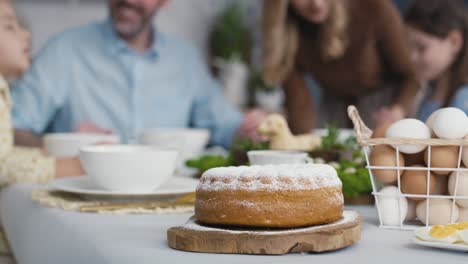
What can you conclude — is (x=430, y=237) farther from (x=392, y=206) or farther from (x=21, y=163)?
(x=21, y=163)

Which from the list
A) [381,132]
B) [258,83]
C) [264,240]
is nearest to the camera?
[264,240]

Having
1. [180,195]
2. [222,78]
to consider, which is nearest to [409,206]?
[180,195]

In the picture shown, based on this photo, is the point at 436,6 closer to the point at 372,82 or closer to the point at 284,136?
the point at 372,82

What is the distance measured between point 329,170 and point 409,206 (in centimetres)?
18

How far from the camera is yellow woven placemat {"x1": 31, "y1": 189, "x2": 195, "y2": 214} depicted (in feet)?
3.06

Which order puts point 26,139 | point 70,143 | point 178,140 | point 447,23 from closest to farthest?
point 70,143 → point 178,140 → point 26,139 → point 447,23

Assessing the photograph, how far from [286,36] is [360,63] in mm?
362

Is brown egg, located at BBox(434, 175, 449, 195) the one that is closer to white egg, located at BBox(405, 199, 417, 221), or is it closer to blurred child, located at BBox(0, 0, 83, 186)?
white egg, located at BBox(405, 199, 417, 221)

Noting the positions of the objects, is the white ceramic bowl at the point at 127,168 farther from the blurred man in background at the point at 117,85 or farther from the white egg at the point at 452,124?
the blurred man in background at the point at 117,85

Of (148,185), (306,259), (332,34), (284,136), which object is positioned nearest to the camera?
(306,259)

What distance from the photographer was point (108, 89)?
3.01 metres

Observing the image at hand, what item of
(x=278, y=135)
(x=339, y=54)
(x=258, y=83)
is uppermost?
(x=339, y=54)

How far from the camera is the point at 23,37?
2.03 m

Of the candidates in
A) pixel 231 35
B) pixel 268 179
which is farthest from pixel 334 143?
pixel 231 35
